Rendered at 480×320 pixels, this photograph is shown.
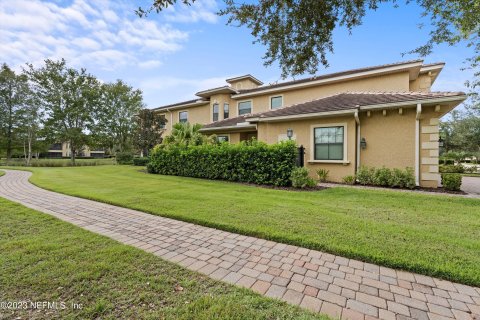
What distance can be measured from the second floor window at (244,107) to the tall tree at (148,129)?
356 inches

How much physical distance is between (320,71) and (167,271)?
4.82 m

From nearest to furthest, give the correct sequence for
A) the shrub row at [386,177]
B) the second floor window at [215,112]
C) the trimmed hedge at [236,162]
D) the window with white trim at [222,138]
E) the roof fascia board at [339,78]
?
the shrub row at [386,177], the trimmed hedge at [236,162], the roof fascia board at [339,78], the window with white trim at [222,138], the second floor window at [215,112]

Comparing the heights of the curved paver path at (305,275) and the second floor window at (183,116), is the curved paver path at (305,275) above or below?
below

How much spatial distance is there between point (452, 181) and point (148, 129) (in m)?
22.8

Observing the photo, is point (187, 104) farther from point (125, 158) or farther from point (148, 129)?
point (125, 158)

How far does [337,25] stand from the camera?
14.0 feet


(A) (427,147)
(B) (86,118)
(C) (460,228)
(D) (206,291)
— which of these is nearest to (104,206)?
(D) (206,291)

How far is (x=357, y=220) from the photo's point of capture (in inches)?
178

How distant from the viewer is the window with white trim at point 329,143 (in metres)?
10.2

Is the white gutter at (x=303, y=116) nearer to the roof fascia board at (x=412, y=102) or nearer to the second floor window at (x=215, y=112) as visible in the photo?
the roof fascia board at (x=412, y=102)

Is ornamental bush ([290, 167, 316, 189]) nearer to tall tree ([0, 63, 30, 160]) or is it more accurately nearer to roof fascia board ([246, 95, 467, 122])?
roof fascia board ([246, 95, 467, 122])

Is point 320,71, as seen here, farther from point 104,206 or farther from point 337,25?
point 104,206

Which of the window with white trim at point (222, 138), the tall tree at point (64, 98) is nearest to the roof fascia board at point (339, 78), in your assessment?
the window with white trim at point (222, 138)

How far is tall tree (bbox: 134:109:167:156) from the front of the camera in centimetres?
2230
